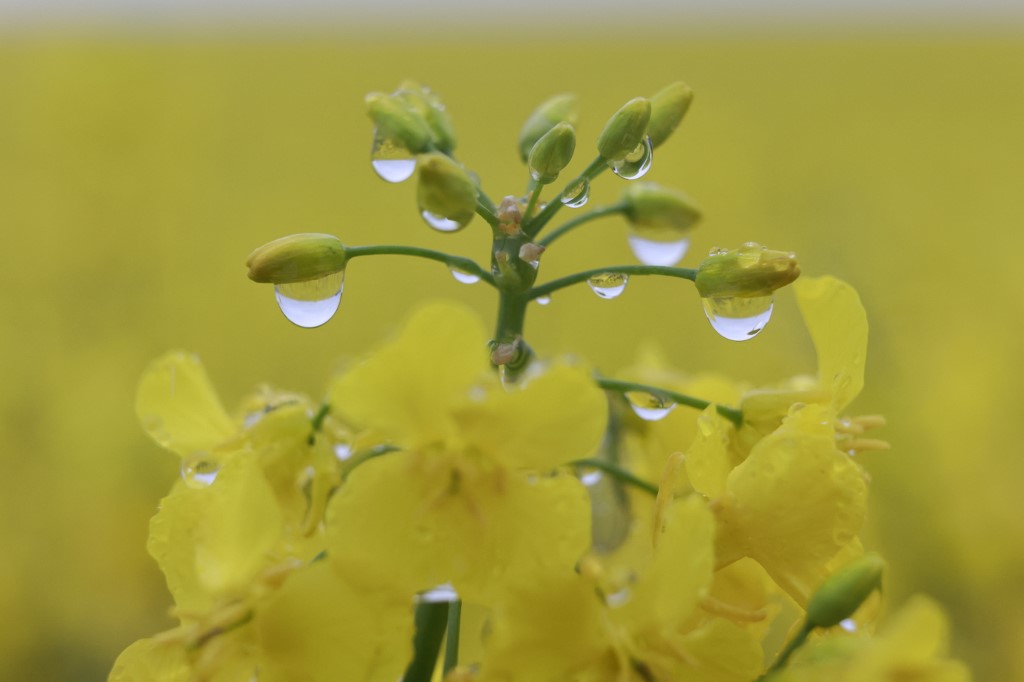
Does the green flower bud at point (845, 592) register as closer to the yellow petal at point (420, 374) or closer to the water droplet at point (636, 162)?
the yellow petal at point (420, 374)

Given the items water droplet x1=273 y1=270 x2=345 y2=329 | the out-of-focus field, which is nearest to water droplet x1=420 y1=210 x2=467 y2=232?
water droplet x1=273 y1=270 x2=345 y2=329

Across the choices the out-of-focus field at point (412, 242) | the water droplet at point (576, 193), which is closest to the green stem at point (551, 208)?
the water droplet at point (576, 193)

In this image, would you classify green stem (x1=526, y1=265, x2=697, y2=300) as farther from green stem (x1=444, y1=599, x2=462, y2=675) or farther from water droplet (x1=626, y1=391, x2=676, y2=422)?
green stem (x1=444, y1=599, x2=462, y2=675)

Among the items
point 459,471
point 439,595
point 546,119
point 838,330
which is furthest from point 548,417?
point 546,119

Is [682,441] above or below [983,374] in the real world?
above

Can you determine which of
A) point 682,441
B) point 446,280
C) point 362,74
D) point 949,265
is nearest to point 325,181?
point 446,280

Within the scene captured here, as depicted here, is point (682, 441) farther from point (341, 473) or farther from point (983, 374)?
point (983, 374)

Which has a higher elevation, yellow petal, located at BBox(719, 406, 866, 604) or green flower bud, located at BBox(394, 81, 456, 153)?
green flower bud, located at BBox(394, 81, 456, 153)

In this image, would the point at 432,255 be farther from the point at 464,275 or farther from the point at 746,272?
the point at 746,272
